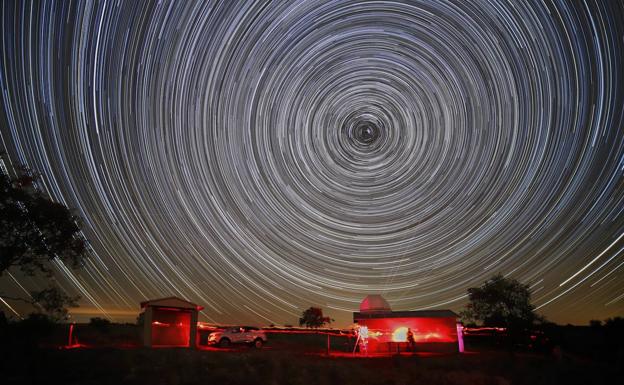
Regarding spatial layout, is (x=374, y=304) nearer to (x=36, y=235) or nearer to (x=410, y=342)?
(x=410, y=342)

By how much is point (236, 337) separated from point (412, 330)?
46.1 feet

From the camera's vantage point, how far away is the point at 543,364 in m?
26.8

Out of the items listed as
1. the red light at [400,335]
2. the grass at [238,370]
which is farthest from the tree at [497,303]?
the grass at [238,370]

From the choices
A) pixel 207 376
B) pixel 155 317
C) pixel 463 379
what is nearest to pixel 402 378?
pixel 463 379

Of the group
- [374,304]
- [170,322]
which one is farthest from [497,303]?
[170,322]

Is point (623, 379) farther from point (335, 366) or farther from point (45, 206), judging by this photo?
point (45, 206)

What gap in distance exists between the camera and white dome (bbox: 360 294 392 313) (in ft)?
150

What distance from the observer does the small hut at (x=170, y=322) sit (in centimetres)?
3064

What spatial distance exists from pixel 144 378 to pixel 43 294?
522 inches

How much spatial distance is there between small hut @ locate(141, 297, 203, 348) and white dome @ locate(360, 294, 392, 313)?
1906cm

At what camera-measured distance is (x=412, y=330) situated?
36125 millimetres

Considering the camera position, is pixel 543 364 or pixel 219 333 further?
pixel 219 333

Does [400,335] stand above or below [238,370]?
above

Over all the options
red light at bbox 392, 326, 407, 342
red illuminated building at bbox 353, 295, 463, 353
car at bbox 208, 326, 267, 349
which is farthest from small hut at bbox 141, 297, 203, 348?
red light at bbox 392, 326, 407, 342
